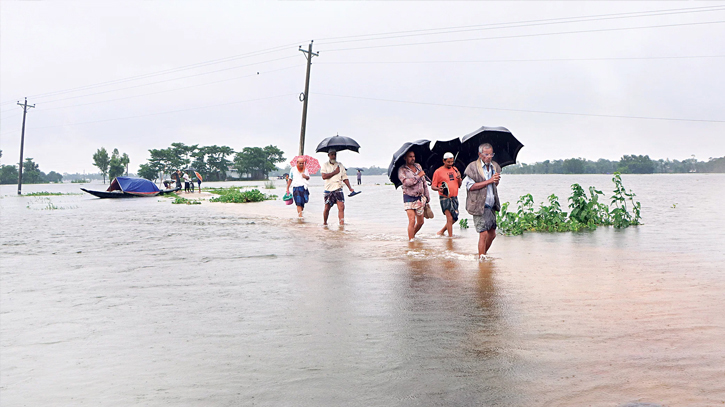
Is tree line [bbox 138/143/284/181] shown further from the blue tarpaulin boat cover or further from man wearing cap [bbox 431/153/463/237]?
man wearing cap [bbox 431/153/463/237]

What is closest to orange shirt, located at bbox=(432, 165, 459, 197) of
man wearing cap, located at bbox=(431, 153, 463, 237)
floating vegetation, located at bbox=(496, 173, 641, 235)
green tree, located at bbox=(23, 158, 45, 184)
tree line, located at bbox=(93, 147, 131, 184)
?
man wearing cap, located at bbox=(431, 153, 463, 237)

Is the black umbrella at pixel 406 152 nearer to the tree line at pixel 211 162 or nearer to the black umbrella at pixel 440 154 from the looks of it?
the black umbrella at pixel 440 154

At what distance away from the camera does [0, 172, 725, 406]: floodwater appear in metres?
3.73

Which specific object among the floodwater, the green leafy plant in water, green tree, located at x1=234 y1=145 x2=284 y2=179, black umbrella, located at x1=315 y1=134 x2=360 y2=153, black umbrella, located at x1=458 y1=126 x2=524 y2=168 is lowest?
the floodwater

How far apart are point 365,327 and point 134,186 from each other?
3774 cm

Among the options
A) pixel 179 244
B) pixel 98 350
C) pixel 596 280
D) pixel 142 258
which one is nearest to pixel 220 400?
pixel 98 350

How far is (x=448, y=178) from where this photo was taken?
11.6m

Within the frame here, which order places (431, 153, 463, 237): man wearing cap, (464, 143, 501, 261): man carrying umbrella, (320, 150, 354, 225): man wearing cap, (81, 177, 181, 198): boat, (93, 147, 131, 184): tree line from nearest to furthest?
(464, 143, 501, 261): man carrying umbrella, (431, 153, 463, 237): man wearing cap, (320, 150, 354, 225): man wearing cap, (81, 177, 181, 198): boat, (93, 147, 131, 184): tree line

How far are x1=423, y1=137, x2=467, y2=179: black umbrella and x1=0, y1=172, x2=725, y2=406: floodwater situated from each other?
2.09m

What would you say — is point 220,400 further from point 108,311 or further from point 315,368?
point 108,311

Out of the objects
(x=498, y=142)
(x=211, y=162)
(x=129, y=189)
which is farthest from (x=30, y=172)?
(x=498, y=142)

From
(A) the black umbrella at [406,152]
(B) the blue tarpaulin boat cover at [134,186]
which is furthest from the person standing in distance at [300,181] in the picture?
(B) the blue tarpaulin boat cover at [134,186]

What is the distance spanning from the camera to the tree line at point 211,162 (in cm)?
11094

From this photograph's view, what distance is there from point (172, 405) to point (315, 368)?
42.2 inches
